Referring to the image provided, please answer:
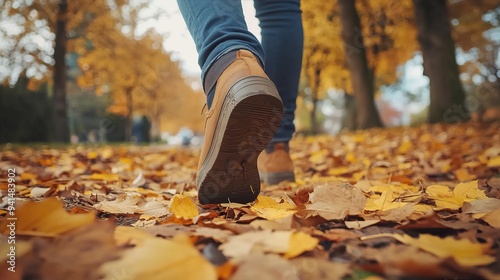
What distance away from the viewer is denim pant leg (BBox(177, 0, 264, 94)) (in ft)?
3.66

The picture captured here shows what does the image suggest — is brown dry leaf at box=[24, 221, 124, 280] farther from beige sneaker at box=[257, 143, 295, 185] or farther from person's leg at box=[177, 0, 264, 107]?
beige sneaker at box=[257, 143, 295, 185]

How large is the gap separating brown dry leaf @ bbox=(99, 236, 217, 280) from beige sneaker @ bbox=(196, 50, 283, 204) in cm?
50

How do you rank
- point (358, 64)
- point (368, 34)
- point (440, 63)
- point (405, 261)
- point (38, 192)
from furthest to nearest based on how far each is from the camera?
point (368, 34) < point (358, 64) < point (440, 63) < point (38, 192) < point (405, 261)

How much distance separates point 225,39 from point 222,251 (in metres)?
0.66

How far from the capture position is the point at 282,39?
1521 mm

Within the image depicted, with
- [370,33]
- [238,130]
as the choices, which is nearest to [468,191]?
[238,130]

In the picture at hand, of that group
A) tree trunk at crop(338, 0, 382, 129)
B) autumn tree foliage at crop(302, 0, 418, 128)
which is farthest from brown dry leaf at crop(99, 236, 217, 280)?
autumn tree foliage at crop(302, 0, 418, 128)

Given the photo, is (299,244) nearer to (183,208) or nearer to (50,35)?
(183,208)

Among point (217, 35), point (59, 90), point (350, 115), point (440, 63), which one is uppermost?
point (440, 63)

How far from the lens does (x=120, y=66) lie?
42.2ft

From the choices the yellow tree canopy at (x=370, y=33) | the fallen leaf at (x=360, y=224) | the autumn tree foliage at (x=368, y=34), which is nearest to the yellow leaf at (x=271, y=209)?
the fallen leaf at (x=360, y=224)

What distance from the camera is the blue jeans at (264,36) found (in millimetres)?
1130

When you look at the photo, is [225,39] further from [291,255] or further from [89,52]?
[89,52]

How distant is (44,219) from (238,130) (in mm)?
499
